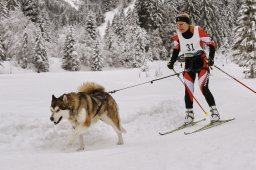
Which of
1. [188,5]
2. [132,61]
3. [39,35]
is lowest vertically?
[132,61]

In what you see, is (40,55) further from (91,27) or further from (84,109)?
(84,109)

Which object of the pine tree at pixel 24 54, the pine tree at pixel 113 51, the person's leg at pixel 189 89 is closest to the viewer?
the person's leg at pixel 189 89

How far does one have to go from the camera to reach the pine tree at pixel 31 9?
165 ft

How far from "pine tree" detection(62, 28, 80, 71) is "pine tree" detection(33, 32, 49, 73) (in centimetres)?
717

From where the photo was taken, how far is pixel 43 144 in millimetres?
6699

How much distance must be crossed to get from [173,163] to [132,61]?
1918 inches

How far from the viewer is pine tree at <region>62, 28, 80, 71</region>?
2229 inches

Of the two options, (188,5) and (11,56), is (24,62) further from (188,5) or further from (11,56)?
(188,5)

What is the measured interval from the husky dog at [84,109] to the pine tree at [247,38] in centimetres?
2308

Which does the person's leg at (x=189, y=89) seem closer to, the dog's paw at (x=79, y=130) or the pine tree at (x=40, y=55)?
the dog's paw at (x=79, y=130)

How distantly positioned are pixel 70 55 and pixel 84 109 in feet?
168

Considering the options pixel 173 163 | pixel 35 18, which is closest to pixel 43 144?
pixel 173 163

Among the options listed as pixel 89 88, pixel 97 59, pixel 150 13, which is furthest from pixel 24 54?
pixel 89 88

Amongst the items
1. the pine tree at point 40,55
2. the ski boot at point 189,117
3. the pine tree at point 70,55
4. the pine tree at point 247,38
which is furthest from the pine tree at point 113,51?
the ski boot at point 189,117
